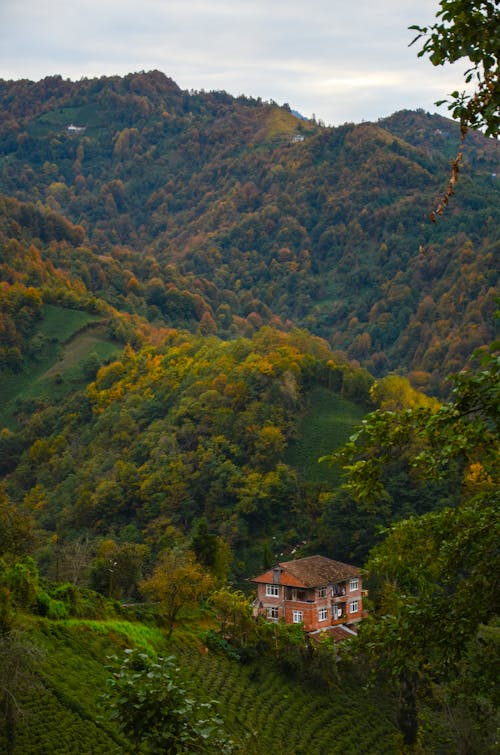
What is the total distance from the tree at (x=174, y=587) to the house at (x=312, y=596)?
6183 mm

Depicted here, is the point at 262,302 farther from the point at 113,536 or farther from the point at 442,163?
the point at 113,536

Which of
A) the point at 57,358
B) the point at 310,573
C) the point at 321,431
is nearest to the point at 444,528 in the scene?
the point at 310,573

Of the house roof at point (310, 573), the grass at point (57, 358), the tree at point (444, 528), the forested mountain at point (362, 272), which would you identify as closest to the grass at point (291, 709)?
the house roof at point (310, 573)

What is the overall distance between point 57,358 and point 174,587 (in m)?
68.6

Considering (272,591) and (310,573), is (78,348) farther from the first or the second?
(310,573)

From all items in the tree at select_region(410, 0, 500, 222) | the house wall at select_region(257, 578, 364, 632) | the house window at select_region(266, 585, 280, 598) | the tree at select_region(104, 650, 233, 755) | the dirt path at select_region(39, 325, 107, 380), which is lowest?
the house wall at select_region(257, 578, 364, 632)

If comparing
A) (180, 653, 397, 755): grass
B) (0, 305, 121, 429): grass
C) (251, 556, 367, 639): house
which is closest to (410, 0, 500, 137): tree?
(180, 653, 397, 755): grass

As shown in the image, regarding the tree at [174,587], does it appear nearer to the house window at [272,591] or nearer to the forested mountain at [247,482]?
the forested mountain at [247,482]

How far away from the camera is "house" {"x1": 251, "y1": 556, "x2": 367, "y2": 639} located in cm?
4350

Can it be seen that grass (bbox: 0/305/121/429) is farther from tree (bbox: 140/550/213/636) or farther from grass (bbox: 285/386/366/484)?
tree (bbox: 140/550/213/636)

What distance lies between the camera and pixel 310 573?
44.5 metres

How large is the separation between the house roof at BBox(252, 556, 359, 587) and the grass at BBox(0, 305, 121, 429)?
53399mm

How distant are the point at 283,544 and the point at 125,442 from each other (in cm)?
2374

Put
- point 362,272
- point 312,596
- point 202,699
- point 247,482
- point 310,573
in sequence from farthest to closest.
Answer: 1. point 362,272
2. point 247,482
3. point 310,573
4. point 312,596
5. point 202,699
